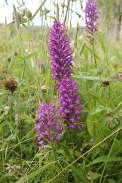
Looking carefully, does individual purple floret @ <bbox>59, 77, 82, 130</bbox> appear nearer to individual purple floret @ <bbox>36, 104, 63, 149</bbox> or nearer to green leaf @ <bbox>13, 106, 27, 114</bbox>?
individual purple floret @ <bbox>36, 104, 63, 149</bbox>

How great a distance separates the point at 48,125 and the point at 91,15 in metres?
0.78

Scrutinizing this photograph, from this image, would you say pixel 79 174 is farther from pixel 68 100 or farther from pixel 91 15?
pixel 91 15

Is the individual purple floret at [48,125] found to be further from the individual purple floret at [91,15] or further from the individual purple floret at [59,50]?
the individual purple floret at [91,15]

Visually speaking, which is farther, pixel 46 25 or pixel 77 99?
pixel 46 25

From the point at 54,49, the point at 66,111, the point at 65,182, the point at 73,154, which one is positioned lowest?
the point at 65,182

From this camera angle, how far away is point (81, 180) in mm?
810

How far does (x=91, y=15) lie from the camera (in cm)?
136

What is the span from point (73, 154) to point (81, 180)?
80 millimetres

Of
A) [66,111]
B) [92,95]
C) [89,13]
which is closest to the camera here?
[66,111]

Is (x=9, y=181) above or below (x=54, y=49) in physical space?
below

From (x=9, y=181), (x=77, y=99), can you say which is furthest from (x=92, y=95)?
(x=9, y=181)

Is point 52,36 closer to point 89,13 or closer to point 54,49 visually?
point 54,49

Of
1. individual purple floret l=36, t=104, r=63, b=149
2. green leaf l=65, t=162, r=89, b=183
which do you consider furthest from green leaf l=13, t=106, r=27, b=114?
green leaf l=65, t=162, r=89, b=183

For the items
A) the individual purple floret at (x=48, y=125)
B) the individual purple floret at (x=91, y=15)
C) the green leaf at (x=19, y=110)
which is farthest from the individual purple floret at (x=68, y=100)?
the individual purple floret at (x=91, y=15)
